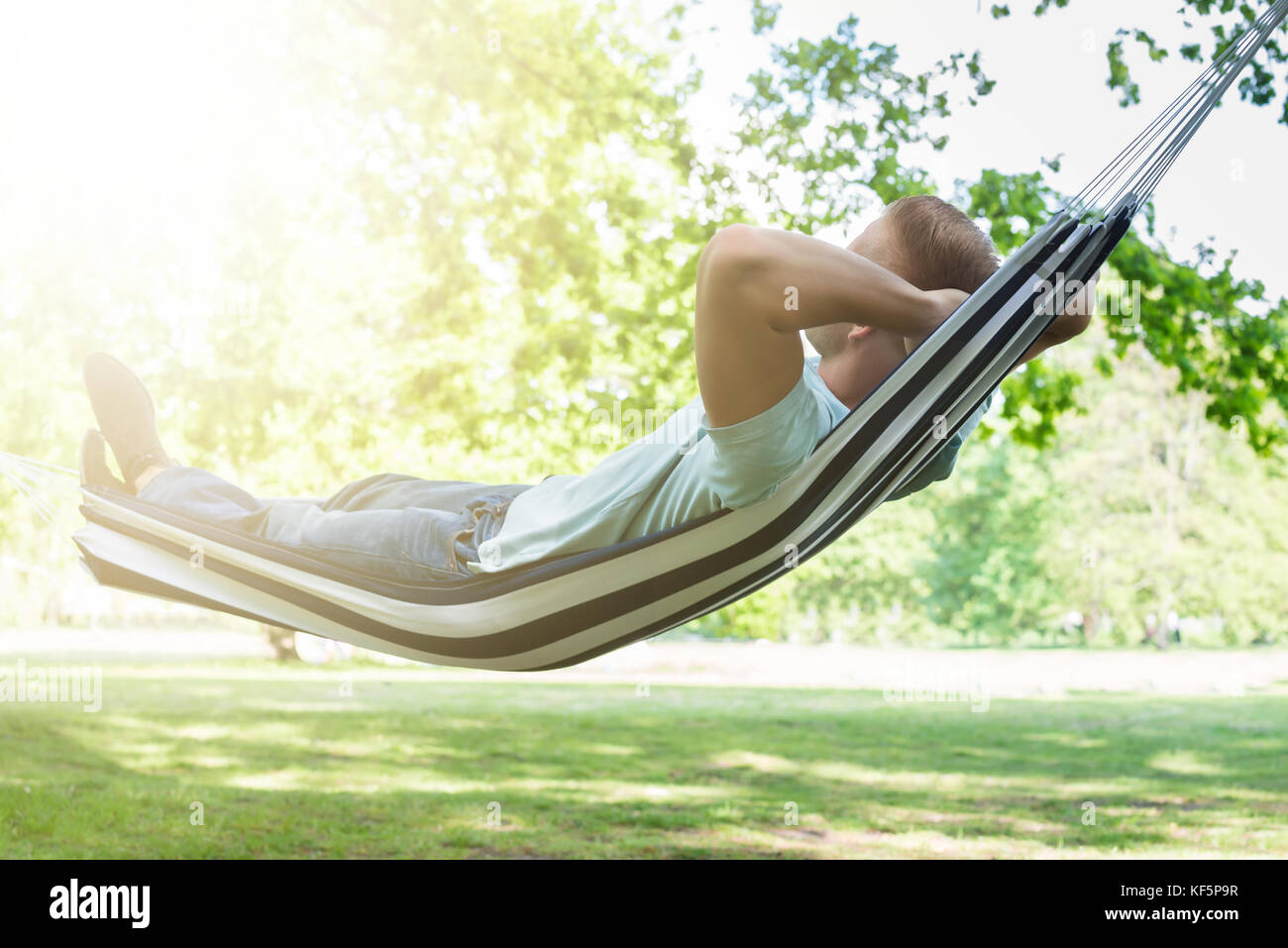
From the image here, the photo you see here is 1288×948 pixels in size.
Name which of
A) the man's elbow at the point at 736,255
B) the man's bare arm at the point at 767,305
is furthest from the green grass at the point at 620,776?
the man's elbow at the point at 736,255

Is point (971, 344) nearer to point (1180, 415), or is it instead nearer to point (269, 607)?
point (269, 607)

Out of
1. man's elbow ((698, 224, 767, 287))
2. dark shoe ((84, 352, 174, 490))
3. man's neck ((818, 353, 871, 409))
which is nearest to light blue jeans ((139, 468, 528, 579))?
dark shoe ((84, 352, 174, 490))

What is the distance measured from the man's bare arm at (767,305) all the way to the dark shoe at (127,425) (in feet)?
4.01

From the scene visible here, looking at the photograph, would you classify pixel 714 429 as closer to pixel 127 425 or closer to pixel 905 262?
pixel 905 262

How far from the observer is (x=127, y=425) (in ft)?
6.74

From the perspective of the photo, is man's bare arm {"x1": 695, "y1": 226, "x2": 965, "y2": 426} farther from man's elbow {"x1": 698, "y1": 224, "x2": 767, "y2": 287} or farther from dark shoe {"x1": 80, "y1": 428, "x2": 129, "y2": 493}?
dark shoe {"x1": 80, "y1": 428, "x2": 129, "y2": 493}

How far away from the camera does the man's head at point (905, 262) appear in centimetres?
154

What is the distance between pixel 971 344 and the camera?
1.47 metres

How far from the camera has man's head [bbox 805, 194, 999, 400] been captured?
1536mm

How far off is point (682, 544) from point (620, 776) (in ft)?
16.6

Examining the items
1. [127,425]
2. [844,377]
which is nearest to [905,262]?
[844,377]

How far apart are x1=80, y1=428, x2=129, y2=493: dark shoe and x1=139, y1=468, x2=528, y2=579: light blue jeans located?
0.15 metres

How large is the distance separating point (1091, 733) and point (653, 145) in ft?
18.5

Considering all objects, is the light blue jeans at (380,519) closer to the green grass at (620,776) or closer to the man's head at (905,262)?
the man's head at (905,262)
